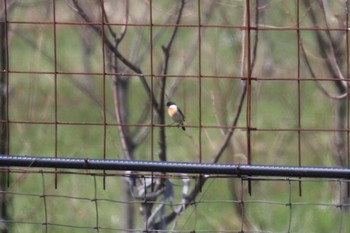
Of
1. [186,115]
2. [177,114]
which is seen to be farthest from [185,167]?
[186,115]

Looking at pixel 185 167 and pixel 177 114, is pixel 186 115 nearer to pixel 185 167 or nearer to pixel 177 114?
pixel 177 114

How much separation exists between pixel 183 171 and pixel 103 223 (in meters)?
4.11

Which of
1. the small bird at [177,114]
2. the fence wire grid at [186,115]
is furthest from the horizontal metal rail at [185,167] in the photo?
the fence wire grid at [186,115]

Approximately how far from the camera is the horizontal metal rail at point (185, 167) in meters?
4.21

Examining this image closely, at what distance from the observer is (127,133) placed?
6090 millimetres

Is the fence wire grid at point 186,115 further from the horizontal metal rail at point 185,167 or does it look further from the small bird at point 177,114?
the horizontal metal rail at point 185,167

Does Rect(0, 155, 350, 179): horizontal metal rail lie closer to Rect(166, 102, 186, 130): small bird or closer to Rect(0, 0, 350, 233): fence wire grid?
Rect(166, 102, 186, 130): small bird

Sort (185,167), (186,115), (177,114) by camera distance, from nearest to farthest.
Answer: (185,167) < (177,114) < (186,115)

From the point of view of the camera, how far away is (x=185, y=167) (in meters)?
4.27

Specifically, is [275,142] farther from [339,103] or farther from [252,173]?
[252,173]

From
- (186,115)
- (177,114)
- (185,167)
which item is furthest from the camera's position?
(186,115)

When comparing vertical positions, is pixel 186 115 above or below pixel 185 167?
above

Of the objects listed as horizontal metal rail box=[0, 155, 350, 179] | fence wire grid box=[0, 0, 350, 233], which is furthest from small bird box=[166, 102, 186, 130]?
horizontal metal rail box=[0, 155, 350, 179]

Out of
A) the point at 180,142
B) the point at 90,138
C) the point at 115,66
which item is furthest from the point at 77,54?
the point at 115,66
